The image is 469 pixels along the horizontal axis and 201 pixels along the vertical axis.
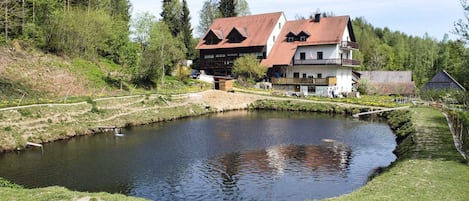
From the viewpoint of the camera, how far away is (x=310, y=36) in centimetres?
6291

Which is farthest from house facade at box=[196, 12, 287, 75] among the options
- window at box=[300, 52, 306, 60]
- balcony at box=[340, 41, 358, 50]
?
balcony at box=[340, 41, 358, 50]

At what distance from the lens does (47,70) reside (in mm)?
43438

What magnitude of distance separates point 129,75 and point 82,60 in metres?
5.80

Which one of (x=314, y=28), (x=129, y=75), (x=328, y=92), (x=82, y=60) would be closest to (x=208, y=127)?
(x=129, y=75)

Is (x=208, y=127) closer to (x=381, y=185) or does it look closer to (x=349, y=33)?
(x=381, y=185)

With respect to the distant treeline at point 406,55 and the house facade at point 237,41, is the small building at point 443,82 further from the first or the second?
the distant treeline at point 406,55

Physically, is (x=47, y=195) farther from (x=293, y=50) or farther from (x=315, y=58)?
(x=293, y=50)

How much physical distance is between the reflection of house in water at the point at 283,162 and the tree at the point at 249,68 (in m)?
32.2

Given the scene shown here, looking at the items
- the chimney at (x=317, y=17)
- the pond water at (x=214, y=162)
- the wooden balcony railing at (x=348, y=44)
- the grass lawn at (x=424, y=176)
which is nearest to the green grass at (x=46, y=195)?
the pond water at (x=214, y=162)

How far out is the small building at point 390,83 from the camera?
6619cm

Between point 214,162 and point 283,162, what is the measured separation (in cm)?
406

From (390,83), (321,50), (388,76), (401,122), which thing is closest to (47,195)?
(401,122)

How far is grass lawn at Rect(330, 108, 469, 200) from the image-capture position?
559 inches

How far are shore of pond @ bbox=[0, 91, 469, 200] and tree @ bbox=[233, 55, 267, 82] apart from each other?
6753 mm
